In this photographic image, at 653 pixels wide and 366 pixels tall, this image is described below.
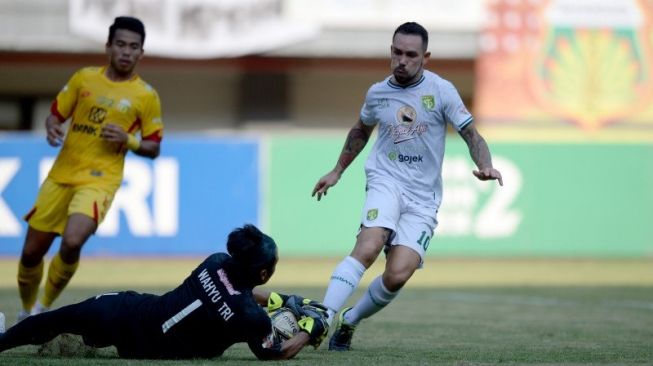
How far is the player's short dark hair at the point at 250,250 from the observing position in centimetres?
698

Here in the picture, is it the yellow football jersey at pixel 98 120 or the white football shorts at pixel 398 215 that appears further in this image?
the yellow football jersey at pixel 98 120

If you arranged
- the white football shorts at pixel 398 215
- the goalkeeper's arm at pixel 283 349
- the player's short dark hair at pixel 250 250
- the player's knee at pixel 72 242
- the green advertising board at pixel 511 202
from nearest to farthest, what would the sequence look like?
the player's short dark hair at pixel 250 250 < the goalkeeper's arm at pixel 283 349 < the white football shorts at pixel 398 215 < the player's knee at pixel 72 242 < the green advertising board at pixel 511 202

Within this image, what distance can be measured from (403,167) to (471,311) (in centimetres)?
394

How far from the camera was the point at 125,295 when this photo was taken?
732cm

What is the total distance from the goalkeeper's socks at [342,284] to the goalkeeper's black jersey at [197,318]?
866 mm

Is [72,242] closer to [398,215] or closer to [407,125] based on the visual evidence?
[398,215]

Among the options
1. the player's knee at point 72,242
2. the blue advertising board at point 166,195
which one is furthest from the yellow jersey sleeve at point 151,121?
the blue advertising board at point 166,195

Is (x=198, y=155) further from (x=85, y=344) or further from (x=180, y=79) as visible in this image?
(x=85, y=344)

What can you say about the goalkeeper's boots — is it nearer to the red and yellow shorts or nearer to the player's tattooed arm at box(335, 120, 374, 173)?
the player's tattooed arm at box(335, 120, 374, 173)

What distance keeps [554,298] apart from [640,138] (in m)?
13.9

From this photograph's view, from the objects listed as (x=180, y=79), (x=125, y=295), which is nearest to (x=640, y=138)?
(x=180, y=79)

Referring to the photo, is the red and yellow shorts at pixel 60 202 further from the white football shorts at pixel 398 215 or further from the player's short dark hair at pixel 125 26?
the white football shorts at pixel 398 215

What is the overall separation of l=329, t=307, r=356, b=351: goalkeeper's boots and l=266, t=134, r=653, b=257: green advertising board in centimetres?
1221

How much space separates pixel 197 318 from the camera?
7.04 metres
